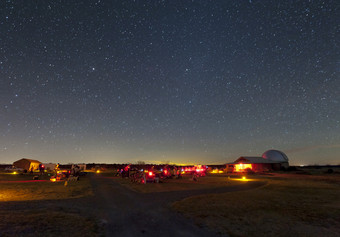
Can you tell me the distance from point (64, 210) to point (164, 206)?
5669 mm

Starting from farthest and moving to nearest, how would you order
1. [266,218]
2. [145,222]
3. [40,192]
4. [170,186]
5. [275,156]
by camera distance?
[275,156] < [170,186] < [40,192] < [266,218] < [145,222]

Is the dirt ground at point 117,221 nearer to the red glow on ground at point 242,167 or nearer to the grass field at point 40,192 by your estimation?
the grass field at point 40,192

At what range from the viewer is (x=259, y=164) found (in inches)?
2817

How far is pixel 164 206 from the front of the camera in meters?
12.3

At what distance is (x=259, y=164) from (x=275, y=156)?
42.0 ft

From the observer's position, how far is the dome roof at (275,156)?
78425mm

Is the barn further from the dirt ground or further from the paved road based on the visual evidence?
the dirt ground

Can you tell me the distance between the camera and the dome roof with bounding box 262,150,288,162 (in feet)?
257

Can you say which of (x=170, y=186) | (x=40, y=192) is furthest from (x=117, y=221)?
(x=170, y=186)

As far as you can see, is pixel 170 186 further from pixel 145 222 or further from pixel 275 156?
pixel 275 156

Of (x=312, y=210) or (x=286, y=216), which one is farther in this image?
(x=312, y=210)

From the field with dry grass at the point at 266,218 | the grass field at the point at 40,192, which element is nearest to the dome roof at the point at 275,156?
the field with dry grass at the point at 266,218

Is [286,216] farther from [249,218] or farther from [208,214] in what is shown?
[208,214]

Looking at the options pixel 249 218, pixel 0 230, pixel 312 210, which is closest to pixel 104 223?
pixel 0 230
